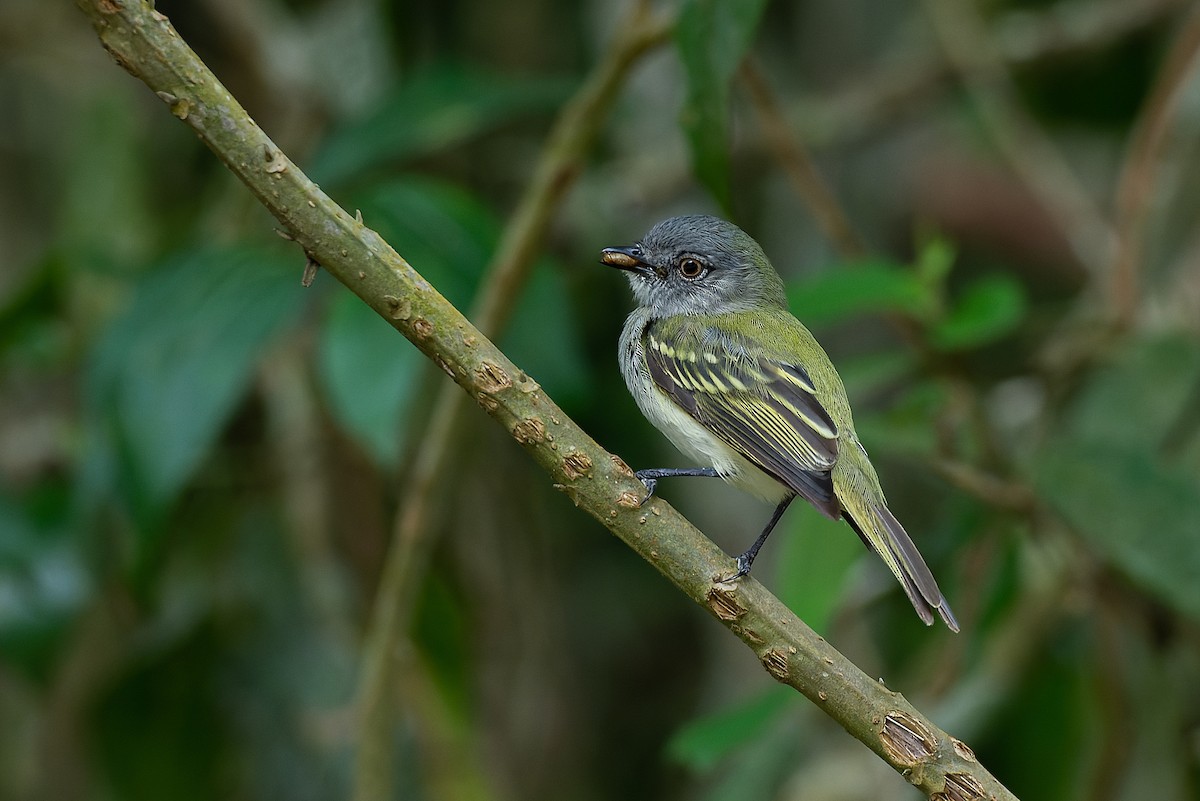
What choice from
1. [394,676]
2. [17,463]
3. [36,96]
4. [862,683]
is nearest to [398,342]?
[394,676]

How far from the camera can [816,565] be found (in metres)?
2.64

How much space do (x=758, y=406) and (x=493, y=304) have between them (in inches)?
27.0

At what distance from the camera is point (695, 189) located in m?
4.57

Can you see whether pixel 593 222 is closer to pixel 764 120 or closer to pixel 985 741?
pixel 764 120

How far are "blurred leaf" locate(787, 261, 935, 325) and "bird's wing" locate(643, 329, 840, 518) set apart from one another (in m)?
0.32

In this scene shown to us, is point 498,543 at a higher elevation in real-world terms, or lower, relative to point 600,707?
higher

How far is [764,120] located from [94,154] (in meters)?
2.40

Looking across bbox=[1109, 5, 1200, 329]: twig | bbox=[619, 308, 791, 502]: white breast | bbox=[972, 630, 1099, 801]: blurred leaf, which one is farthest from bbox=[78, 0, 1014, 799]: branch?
bbox=[1109, 5, 1200, 329]: twig

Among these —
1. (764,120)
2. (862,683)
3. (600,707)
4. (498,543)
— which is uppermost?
(764,120)

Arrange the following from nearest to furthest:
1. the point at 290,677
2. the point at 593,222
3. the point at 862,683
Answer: the point at 862,683
the point at 290,677
the point at 593,222

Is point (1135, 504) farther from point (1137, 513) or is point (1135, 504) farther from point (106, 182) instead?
point (106, 182)

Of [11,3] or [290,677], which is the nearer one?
[290,677]

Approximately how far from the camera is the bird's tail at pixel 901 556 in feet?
5.87

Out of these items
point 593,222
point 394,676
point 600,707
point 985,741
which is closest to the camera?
point 394,676
